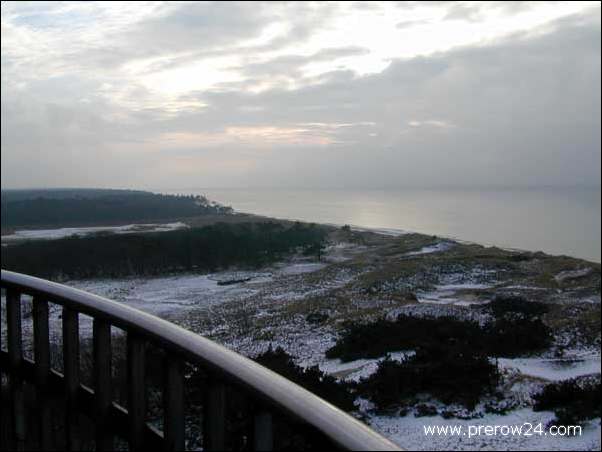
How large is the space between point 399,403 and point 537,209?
1408cm

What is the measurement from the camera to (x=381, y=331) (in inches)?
154

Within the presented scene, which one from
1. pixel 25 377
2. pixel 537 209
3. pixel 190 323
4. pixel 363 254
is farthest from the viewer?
pixel 537 209

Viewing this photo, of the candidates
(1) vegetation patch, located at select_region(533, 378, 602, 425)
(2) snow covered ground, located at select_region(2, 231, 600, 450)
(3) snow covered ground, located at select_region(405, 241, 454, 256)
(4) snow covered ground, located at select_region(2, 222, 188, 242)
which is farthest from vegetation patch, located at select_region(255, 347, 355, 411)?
(4) snow covered ground, located at select_region(2, 222, 188, 242)

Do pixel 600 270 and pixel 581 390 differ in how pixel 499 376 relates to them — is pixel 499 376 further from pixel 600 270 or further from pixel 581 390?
pixel 600 270

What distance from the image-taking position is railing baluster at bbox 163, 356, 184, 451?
0.90 m

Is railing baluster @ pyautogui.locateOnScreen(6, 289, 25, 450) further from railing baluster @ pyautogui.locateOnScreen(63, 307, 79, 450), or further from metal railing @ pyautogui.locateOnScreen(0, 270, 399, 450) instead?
railing baluster @ pyautogui.locateOnScreen(63, 307, 79, 450)

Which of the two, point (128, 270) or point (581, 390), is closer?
point (581, 390)

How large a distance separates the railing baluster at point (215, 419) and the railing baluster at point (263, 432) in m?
0.10

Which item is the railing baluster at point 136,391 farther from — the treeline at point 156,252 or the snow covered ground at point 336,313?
the treeline at point 156,252

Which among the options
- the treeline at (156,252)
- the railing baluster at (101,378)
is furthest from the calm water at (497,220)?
the railing baluster at (101,378)

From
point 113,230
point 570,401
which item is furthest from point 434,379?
point 113,230

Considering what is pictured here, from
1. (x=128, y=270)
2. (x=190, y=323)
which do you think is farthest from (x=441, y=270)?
(x=128, y=270)

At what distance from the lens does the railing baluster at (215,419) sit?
0.79 m

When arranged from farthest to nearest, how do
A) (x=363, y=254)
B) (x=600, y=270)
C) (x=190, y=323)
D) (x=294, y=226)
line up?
(x=294, y=226)
(x=600, y=270)
(x=363, y=254)
(x=190, y=323)
